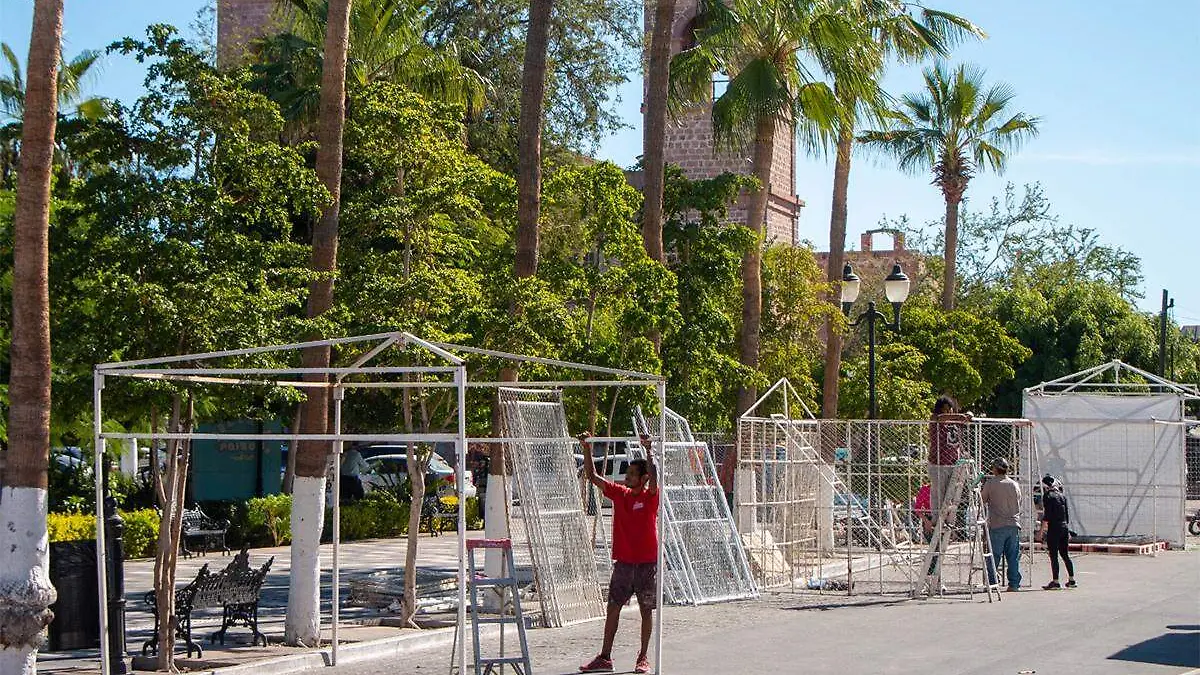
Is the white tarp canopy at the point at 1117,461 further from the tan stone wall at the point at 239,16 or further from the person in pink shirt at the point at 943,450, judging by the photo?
the tan stone wall at the point at 239,16

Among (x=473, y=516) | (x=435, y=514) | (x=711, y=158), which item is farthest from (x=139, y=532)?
(x=711, y=158)

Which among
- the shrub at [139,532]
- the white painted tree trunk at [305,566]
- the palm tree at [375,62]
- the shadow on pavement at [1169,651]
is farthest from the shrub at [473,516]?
the shadow on pavement at [1169,651]

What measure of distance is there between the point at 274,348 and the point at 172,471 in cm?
235

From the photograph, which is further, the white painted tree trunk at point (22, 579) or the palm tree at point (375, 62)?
the palm tree at point (375, 62)

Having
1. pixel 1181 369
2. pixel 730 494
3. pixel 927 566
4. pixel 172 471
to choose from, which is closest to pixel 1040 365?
pixel 1181 369

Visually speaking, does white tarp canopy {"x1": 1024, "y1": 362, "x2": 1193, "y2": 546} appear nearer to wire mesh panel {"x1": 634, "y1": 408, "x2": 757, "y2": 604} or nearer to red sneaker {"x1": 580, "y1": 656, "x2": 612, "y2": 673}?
wire mesh panel {"x1": 634, "y1": 408, "x2": 757, "y2": 604}

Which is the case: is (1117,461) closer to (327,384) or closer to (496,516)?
(496,516)

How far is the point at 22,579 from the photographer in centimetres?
1095

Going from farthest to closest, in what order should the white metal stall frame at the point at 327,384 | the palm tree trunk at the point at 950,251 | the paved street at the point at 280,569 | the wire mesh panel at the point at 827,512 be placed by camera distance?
the palm tree trunk at the point at 950,251, the wire mesh panel at the point at 827,512, the paved street at the point at 280,569, the white metal stall frame at the point at 327,384

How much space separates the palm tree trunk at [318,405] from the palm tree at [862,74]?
12438mm

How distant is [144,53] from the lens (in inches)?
539

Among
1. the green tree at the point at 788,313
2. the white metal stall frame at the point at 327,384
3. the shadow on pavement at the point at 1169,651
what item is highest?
the green tree at the point at 788,313

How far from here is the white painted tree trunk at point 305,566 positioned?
1430 centimetres

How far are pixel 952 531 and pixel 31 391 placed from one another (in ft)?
41.5
